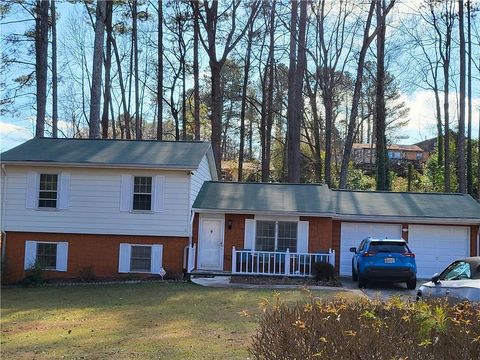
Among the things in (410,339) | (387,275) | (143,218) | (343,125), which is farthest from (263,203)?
(343,125)

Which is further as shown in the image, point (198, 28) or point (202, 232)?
point (198, 28)

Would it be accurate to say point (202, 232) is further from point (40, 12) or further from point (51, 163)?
point (40, 12)

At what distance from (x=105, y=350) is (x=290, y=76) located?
2562 centimetres

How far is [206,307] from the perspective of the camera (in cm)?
1269

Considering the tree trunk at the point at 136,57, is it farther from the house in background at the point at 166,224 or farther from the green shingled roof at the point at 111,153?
the house in background at the point at 166,224

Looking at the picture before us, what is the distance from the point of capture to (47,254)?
65.2 ft

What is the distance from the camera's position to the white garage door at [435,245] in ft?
67.1

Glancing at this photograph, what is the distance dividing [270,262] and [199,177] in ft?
15.5

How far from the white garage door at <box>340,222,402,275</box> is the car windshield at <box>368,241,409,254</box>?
4.31 m

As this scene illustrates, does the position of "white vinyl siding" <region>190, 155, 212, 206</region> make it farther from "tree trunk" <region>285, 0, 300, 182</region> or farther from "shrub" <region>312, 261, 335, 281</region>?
"tree trunk" <region>285, 0, 300, 182</region>

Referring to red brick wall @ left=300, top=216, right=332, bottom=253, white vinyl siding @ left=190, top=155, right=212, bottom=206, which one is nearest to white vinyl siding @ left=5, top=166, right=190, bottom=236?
white vinyl siding @ left=190, top=155, right=212, bottom=206

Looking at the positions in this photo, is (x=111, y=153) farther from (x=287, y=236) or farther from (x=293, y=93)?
(x=293, y=93)

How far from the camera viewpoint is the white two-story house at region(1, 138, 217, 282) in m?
19.4

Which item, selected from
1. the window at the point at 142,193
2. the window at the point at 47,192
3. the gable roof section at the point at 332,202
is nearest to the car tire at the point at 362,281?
the gable roof section at the point at 332,202
